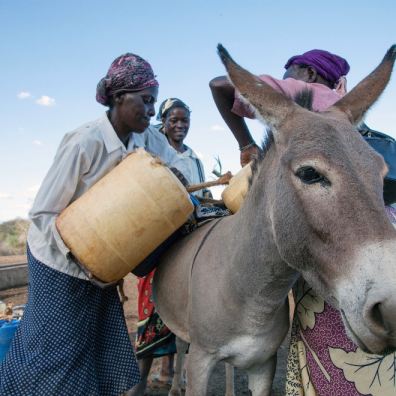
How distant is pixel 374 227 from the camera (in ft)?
4.45

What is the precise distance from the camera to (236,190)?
109 inches

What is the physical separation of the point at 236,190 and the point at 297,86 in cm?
79

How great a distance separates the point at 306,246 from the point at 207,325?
996 millimetres

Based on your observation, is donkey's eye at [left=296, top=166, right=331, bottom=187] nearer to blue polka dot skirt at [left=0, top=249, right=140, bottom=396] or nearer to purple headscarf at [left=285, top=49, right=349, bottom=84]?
purple headscarf at [left=285, top=49, right=349, bottom=84]

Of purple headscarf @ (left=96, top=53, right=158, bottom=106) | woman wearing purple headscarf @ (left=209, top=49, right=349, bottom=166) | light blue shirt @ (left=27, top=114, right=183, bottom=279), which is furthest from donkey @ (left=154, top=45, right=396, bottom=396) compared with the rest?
purple headscarf @ (left=96, top=53, right=158, bottom=106)

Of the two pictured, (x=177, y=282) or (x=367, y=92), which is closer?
(x=367, y=92)

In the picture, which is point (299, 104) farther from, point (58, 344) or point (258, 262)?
point (58, 344)

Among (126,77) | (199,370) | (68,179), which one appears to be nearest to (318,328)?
(199,370)

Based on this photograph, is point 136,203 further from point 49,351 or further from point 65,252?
point 49,351

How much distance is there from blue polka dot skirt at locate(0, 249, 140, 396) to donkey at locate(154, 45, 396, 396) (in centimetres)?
58

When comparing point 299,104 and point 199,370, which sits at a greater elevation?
point 299,104

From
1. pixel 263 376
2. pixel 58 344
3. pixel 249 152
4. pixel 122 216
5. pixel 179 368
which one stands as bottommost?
pixel 179 368

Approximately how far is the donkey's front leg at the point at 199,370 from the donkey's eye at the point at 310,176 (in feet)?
4.24

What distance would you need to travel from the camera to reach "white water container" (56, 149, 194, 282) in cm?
229
